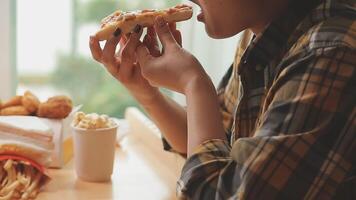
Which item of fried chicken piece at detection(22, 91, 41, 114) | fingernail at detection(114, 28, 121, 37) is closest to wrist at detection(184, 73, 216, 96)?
fingernail at detection(114, 28, 121, 37)

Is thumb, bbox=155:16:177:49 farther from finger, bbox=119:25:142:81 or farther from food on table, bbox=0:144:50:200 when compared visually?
food on table, bbox=0:144:50:200

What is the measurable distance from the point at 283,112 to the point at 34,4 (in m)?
1.36

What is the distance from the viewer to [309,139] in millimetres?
709

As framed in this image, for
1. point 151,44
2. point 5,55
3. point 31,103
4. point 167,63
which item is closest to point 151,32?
point 151,44

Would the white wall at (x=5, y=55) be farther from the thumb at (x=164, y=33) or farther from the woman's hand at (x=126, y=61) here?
the thumb at (x=164, y=33)

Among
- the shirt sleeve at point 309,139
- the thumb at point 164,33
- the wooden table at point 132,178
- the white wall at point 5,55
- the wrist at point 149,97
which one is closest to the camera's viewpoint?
the shirt sleeve at point 309,139

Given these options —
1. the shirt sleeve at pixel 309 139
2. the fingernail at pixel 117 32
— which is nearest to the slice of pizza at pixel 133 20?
the fingernail at pixel 117 32

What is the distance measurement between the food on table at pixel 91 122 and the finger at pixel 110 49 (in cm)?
13

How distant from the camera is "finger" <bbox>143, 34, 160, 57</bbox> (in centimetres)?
105

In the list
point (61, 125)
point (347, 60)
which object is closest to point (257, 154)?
point (347, 60)

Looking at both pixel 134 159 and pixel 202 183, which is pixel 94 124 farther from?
pixel 202 183

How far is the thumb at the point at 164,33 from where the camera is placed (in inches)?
39.4

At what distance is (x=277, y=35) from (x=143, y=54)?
0.28 meters

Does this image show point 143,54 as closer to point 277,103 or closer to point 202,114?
point 202,114
